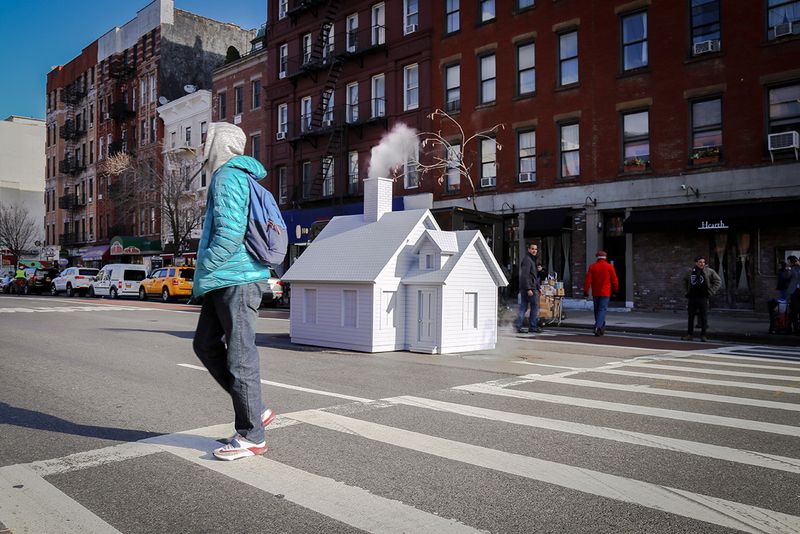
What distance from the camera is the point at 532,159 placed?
78.0 ft

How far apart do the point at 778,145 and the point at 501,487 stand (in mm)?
18218

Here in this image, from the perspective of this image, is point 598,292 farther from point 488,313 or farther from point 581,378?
point 581,378

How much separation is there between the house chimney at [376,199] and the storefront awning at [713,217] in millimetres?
11962

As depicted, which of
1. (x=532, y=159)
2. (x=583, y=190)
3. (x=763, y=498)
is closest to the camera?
(x=763, y=498)

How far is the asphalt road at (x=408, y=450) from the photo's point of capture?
3184mm

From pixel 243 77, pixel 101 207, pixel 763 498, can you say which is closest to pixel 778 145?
pixel 763 498

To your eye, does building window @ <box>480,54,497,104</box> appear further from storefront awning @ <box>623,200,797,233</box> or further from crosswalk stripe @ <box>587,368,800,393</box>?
crosswalk stripe @ <box>587,368,800,393</box>

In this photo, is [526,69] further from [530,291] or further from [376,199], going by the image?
[376,199]

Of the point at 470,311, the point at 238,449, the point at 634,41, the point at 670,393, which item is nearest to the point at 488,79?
the point at 634,41

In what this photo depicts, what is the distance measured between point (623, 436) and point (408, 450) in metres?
1.70

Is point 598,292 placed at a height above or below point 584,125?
below

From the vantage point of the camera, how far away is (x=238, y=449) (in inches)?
161

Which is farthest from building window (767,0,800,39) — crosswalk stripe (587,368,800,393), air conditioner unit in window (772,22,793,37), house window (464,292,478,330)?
crosswalk stripe (587,368,800,393)

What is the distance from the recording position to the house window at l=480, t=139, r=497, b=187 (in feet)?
82.0
